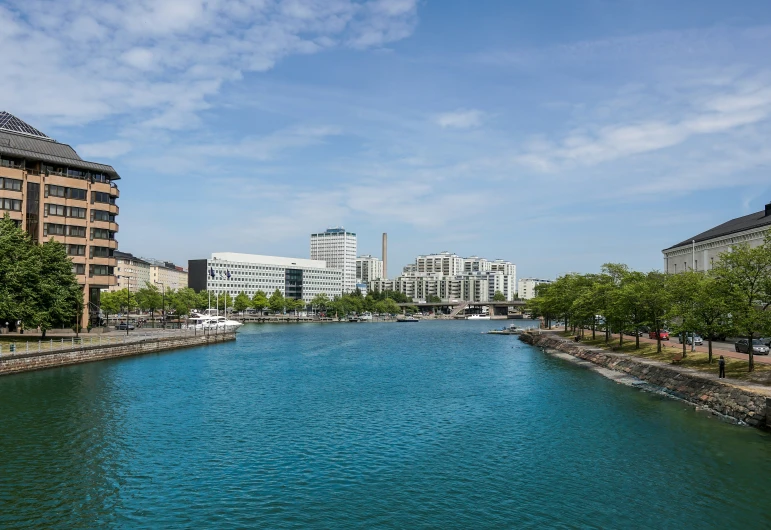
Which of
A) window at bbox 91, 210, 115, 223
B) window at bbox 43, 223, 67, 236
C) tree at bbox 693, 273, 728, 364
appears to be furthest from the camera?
window at bbox 91, 210, 115, 223

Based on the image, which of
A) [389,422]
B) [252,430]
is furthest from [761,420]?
[252,430]

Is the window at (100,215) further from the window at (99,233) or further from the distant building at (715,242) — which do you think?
the distant building at (715,242)

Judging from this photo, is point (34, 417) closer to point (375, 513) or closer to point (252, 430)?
point (252, 430)

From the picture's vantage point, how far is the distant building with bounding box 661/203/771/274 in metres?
98.4

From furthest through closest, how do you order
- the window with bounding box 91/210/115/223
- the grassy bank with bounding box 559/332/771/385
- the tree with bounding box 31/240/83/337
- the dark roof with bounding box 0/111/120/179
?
the window with bounding box 91/210/115/223, the dark roof with bounding box 0/111/120/179, the tree with bounding box 31/240/83/337, the grassy bank with bounding box 559/332/771/385

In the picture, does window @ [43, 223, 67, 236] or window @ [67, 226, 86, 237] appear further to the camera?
window @ [67, 226, 86, 237]

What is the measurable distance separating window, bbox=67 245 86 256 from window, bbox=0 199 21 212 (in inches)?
432

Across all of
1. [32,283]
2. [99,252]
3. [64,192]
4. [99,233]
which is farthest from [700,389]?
[64,192]

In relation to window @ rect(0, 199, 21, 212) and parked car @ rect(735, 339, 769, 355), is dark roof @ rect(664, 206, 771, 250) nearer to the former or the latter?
parked car @ rect(735, 339, 769, 355)

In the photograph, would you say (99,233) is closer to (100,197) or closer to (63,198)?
(100,197)

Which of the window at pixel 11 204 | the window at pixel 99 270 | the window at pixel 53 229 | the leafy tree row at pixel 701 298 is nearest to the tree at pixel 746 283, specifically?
the leafy tree row at pixel 701 298

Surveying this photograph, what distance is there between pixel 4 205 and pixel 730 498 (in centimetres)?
11161

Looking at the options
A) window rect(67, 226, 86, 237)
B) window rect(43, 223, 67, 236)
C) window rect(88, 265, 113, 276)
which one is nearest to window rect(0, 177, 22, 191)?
window rect(43, 223, 67, 236)

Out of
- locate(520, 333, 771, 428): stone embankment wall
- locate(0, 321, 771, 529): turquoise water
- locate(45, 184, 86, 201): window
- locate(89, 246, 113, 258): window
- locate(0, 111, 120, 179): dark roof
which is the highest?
locate(0, 111, 120, 179): dark roof
